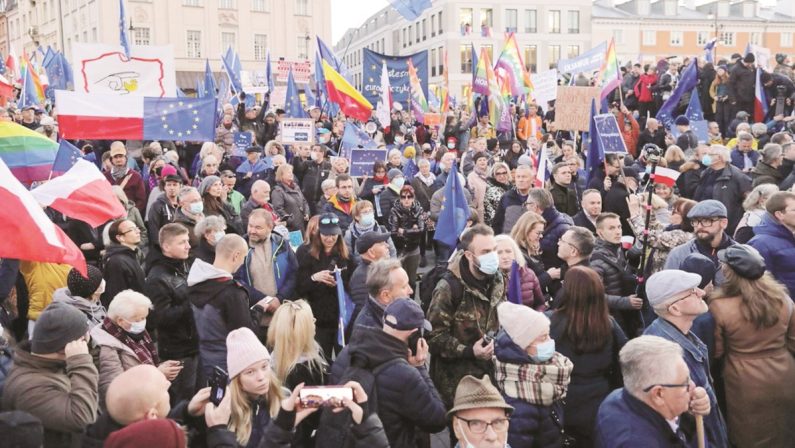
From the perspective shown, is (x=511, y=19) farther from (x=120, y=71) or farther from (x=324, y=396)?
(x=324, y=396)

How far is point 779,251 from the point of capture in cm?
559

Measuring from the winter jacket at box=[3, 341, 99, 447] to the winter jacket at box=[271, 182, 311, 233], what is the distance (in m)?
5.65

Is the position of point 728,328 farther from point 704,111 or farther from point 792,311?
point 704,111

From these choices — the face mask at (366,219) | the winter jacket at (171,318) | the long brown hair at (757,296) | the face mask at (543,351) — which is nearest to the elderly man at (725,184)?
the face mask at (366,219)

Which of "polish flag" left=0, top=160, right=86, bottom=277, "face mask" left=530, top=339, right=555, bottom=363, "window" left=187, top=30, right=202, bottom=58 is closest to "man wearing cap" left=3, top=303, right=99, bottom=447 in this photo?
"polish flag" left=0, top=160, right=86, bottom=277

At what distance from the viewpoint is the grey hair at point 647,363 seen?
11.1 ft

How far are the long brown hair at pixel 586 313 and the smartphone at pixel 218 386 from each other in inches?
80.6

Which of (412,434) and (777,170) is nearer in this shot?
(412,434)

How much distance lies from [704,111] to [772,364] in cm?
1589

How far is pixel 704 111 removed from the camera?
1886cm

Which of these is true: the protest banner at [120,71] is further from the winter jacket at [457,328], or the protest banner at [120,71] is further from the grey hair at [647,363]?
the grey hair at [647,363]

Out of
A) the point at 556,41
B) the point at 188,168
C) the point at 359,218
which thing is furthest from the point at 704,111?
the point at 556,41

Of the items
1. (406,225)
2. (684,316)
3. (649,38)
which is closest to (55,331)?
(684,316)

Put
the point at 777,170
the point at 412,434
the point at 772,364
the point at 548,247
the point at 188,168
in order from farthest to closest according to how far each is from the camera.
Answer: the point at 188,168
the point at 777,170
the point at 548,247
the point at 772,364
the point at 412,434
